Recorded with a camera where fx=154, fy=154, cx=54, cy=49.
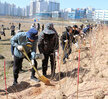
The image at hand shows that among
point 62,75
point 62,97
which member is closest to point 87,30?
point 62,75

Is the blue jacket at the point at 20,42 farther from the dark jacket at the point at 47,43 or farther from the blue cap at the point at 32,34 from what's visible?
the dark jacket at the point at 47,43

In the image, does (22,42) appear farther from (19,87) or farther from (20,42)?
(19,87)

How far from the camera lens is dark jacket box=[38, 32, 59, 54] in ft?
12.8

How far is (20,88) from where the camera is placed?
12.9 feet

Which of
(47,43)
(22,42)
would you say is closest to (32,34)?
(22,42)

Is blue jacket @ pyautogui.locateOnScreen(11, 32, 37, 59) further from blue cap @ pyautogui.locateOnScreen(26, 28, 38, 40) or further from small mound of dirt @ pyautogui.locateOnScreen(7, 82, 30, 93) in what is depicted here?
small mound of dirt @ pyautogui.locateOnScreen(7, 82, 30, 93)

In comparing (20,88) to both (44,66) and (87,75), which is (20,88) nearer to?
(44,66)

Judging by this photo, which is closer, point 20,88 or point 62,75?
point 20,88

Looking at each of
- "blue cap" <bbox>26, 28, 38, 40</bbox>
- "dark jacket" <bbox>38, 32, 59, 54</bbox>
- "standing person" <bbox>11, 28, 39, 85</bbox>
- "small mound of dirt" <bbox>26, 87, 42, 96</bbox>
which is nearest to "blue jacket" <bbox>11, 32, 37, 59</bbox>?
"standing person" <bbox>11, 28, 39, 85</bbox>

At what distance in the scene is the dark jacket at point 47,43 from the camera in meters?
3.89

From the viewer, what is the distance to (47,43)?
3.95m

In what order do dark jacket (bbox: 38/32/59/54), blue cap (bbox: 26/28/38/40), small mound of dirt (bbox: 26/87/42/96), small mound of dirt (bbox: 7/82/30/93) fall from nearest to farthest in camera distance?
1. blue cap (bbox: 26/28/38/40)
2. small mound of dirt (bbox: 26/87/42/96)
3. small mound of dirt (bbox: 7/82/30/93)
4. dark jacket (bbox: 38/32/59/54)

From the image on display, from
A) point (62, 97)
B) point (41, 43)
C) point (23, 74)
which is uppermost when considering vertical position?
point (41, 43)

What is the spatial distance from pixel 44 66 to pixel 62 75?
0.67 metres
